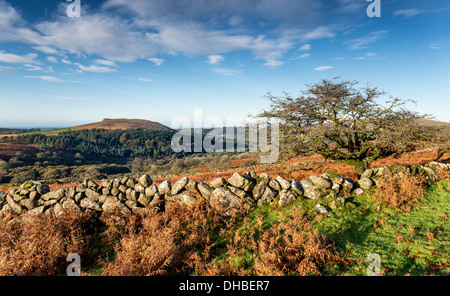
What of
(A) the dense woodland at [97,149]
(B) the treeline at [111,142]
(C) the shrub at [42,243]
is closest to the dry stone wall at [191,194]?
(C) the shrub at [42,243]

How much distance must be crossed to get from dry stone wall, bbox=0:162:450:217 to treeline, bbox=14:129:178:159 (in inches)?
3805

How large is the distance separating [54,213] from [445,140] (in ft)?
70.9

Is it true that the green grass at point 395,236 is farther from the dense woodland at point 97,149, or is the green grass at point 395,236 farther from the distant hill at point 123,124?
the distant hill at point 123,124

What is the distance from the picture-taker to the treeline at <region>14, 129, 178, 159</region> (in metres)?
106

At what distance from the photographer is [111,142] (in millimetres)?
128500

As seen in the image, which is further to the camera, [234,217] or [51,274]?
[234,217]

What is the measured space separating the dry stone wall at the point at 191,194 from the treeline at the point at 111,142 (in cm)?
9666

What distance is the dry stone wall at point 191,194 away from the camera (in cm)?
732

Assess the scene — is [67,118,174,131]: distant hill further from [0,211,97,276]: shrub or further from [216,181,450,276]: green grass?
[216,181,450,276]: green grass
